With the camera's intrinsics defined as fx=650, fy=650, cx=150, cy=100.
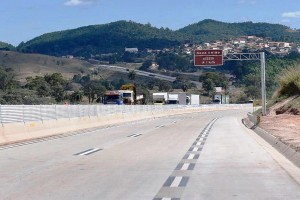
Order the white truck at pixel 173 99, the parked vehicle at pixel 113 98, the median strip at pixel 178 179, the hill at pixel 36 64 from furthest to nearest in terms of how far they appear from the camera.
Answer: the hill at pixel 36 64
the white truck at pixel 173 99
the parked vehicle at pixel 113 98
the median strip at pixel 178 179

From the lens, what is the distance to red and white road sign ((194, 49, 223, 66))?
59.5 meters

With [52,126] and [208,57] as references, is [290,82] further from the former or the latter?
[52,126]

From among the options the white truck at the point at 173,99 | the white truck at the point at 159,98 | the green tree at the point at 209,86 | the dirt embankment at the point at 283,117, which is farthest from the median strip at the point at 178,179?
the green tree at the point at 209,86

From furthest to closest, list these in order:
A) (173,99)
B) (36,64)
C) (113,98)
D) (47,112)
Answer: (36,64) → (173,99) → (113,98) → (47,112)

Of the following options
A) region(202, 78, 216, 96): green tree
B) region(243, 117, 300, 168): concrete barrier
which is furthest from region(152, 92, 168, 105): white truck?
region(243, 117, 300, 168): concrete barrier

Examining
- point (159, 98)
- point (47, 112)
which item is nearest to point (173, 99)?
point (159, 98)

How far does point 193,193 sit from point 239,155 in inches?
331

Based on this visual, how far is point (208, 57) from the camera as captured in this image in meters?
60.1

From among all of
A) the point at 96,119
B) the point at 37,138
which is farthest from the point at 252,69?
the point at 37,138

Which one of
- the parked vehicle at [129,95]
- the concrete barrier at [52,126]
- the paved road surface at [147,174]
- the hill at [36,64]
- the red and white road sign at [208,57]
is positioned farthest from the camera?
the hill at [36,64]

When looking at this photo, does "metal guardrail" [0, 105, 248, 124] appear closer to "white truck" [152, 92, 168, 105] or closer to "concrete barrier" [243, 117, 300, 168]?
"concrete barrier" [243, 117, 300, 168]

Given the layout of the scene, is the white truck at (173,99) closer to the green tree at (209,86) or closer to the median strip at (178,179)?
the green tree at (209,86)

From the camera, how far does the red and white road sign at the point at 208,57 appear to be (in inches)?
2341

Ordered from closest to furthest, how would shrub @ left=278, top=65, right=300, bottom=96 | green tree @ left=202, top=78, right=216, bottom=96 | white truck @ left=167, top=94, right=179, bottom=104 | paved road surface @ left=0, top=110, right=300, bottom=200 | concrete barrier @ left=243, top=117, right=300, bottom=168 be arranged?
paved road surface @ left=0, top=110, right=300, bottom=200, concrete barrier @ left=243, top=117, right=300, bottom=168, shrub @ left=278, top=65, right=300, bottom=96, white truck @ left=167, top=94, right=179, bottom=104, green tree @ left=202, top=78, right=216, bottom=96
